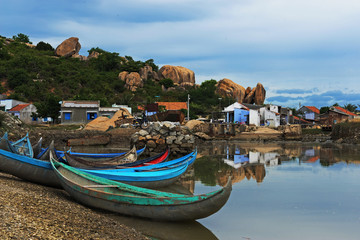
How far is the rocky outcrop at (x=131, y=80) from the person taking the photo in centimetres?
8888

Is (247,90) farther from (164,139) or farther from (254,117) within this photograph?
(164,139)

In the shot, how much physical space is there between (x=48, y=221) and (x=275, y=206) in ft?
26.2

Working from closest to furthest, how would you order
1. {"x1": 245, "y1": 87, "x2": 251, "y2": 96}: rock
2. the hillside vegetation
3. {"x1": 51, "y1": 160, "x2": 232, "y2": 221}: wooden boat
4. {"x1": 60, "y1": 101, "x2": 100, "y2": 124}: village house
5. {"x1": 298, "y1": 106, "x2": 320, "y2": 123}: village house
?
{"x1": 51, "y1": 160, "x2": 232, "y2": 221}: wooden boat
{"x1": 60, "y1": 101, "x2": 100, "y2": 124}: village house
the hillside vegetation
{"x1": 298, "y1": 106, "x2": 320, "y2": 123}: village house
{"x1": 245, "y1": 87, "x2": 251, "y2": 96}: rock

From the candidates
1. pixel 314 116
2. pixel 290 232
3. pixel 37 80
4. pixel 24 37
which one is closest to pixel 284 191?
pixel 290 232

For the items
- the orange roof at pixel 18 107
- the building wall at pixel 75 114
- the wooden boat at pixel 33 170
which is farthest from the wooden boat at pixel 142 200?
the orange roof at pixel 18 107

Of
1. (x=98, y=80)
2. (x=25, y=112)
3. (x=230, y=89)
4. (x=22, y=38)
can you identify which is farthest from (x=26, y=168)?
(x=22, y=38)

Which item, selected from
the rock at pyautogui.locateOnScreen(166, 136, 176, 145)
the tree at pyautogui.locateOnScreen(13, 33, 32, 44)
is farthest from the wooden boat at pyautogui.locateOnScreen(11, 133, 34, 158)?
the tree at pyautogui.locateOnScreen(13, 33, 32, 44)

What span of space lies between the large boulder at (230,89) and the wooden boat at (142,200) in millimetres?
88605

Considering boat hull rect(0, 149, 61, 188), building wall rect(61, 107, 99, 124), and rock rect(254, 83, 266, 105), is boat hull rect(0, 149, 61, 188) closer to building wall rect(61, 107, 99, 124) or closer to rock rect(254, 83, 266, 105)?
building wall rect(61, 107, 99, 124)

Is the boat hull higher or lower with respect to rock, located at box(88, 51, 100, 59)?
lower

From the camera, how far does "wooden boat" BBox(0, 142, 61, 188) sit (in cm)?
1226

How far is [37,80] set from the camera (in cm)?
7881

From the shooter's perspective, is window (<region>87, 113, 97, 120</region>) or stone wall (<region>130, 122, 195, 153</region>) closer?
stone wall (<region>130, 122, 195, 153</region>)

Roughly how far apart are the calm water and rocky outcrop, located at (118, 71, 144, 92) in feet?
233
